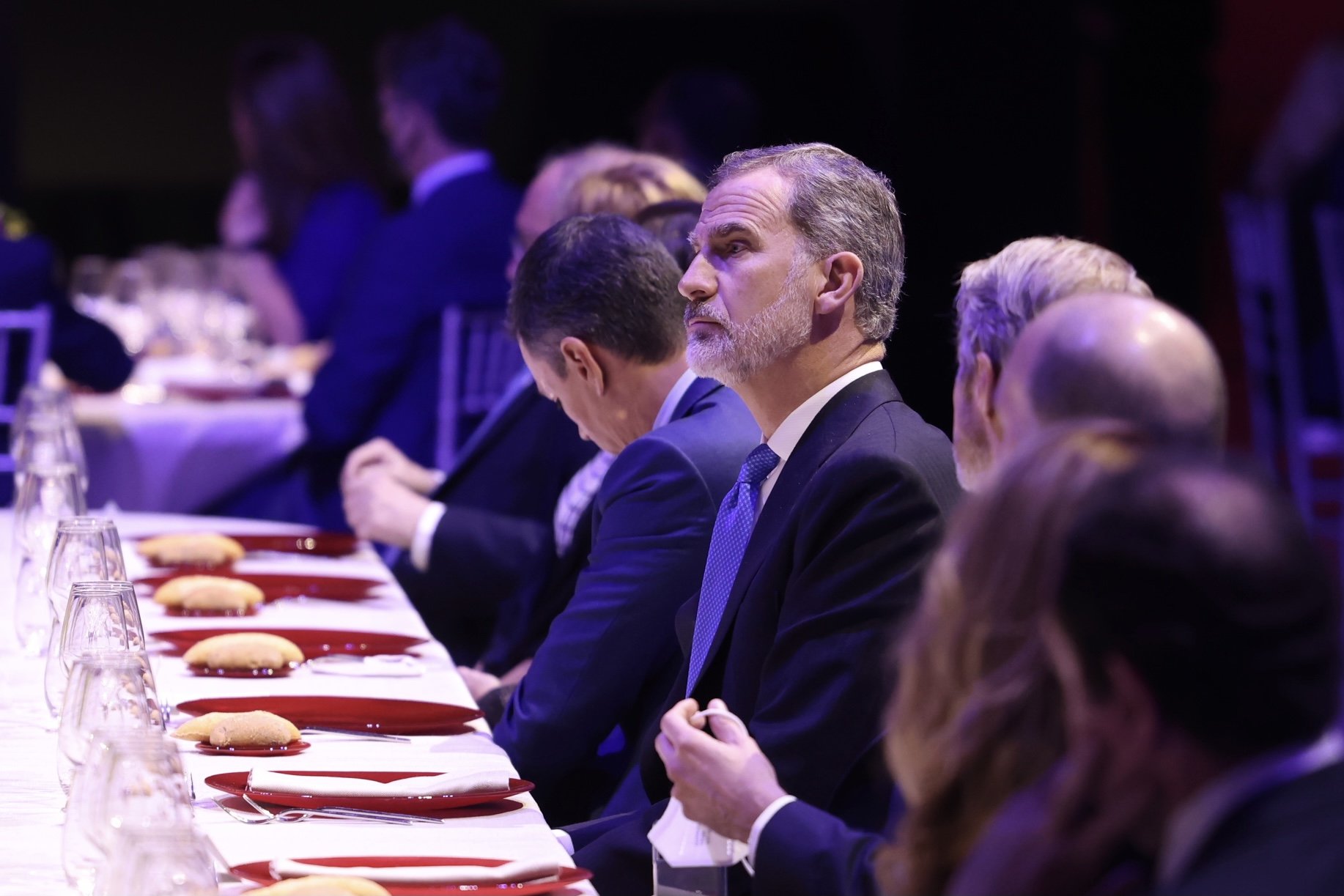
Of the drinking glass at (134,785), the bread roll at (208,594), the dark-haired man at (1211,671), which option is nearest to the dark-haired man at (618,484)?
the bread roll at (208,594)

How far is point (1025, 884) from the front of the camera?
0.97 m

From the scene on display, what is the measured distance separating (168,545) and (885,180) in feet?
4.79

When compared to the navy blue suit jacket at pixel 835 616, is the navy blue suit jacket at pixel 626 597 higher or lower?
lower

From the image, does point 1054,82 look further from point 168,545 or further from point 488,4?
point 488,4

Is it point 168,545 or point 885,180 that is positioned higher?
point 885,180

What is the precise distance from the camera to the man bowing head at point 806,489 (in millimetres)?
1831

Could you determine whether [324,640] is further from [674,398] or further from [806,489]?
[806,489]

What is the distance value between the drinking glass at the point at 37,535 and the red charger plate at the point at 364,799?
0.67 meters

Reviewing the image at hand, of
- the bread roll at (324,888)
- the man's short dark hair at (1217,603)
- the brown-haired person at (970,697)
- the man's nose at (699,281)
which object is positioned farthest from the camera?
the man's nose at (699,281)

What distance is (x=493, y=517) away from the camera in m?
3.36

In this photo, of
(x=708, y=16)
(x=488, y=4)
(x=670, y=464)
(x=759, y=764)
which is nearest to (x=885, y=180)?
(x=670, y=464)

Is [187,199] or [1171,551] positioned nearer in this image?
[1171,551]

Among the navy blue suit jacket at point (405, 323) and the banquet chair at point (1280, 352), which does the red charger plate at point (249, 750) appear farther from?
the banquet chair at point (1280, 352)

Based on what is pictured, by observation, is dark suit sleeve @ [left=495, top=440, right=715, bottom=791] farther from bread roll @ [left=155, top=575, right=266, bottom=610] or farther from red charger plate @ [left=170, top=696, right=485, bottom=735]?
bread roll @ [left=155, top=575, right=266, bottom=610]
